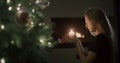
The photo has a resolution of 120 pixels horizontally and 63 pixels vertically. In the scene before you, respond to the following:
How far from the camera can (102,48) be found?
1.84 m

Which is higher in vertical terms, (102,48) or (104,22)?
(104,22)

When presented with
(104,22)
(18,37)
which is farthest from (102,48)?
(18,37)

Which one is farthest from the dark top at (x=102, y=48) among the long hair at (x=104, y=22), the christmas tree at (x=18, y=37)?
the christmas tree at (x=18, y=37)

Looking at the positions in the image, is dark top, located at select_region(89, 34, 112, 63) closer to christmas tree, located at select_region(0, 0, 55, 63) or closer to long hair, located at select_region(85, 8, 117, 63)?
long hair, located at select_region(85, 8, 117, 63)

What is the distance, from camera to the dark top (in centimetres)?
185

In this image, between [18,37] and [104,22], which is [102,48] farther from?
[18,37]

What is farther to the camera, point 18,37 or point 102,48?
point 102,48

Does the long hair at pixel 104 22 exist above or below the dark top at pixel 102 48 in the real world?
above

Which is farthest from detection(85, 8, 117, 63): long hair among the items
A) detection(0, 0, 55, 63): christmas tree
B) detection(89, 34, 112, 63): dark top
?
detection(0, 0, 55, 63): christmas tree

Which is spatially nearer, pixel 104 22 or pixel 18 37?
pixel 18 37

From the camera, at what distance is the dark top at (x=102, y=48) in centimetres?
185

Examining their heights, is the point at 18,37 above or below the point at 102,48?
above

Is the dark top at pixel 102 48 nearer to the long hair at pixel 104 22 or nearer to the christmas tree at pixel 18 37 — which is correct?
the long hair at pixel 104 22

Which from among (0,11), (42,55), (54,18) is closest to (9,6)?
(0,11)
